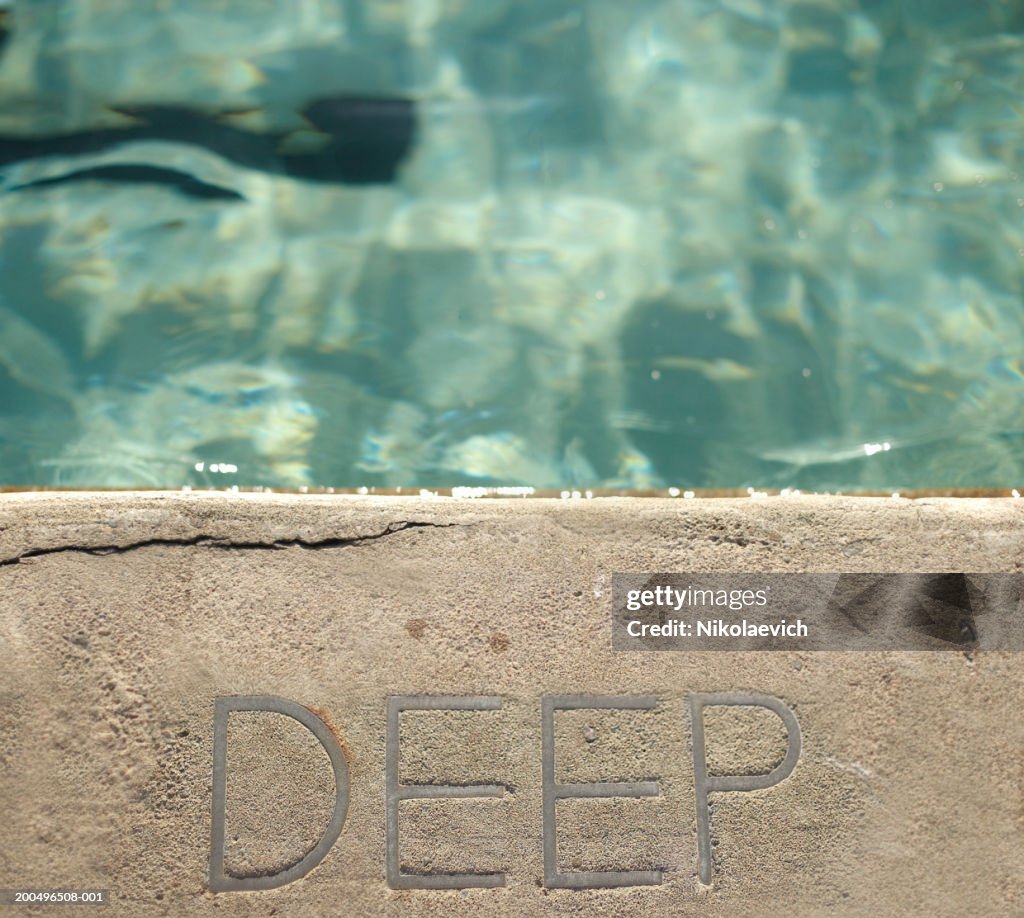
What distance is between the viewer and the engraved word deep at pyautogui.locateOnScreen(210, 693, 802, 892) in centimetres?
297

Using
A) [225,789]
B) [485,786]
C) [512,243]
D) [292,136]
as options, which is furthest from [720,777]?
[292,136]

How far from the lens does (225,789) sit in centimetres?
298

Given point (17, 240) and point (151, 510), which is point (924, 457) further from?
point (17, 240)

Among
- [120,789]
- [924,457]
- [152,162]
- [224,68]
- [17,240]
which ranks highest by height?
[224,68]

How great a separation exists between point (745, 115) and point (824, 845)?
9.05 feet

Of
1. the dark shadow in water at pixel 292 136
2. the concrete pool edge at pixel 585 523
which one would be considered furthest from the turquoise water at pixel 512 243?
the concrete pool edge at pixel 585 523

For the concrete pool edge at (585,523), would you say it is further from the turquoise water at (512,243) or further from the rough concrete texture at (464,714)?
the turquoise water at (512,243)

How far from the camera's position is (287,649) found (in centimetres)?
306

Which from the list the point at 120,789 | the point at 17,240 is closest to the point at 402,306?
the point at 17,240

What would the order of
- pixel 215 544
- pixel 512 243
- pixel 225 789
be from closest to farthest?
pixel 225 789 → pixel 215 544 → pixel 512 243

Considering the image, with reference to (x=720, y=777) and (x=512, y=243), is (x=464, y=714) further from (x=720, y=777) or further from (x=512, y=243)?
(x=512, y=243)

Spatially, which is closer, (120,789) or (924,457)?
(120,789)

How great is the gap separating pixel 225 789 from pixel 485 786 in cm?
85

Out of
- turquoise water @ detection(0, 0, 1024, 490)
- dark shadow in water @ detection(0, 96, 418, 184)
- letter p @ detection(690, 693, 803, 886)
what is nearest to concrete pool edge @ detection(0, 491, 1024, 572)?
turquoise water @ detection(0, 0, 1024, 490)
